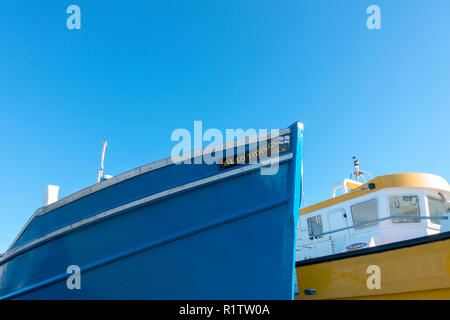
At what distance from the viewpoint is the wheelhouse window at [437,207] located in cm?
634

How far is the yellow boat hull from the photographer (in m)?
4.09

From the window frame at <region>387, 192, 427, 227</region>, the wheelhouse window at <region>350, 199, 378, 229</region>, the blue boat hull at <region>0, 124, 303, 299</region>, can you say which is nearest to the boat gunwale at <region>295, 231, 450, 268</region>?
the wheelhouse window at <region>350, 199, 378, 229</region>

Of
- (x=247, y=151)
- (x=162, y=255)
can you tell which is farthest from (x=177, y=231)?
(x=247, y=151)

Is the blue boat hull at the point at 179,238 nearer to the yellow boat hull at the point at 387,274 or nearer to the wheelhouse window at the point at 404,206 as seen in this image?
the yellow boat hull at the point at 387,274

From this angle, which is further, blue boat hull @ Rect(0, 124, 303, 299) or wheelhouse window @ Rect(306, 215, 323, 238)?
wheelhouse window @ Rect(306, 215, 323, 238)

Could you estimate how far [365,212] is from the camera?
660 cm

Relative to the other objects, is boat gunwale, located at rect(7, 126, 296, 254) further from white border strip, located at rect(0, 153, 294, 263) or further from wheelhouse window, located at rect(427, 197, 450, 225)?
wheelhouse window, located at rect(427, 197, 450, 225)

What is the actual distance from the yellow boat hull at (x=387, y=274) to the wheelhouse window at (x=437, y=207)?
7.98 feet

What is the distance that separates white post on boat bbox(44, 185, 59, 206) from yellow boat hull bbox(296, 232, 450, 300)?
404cm
